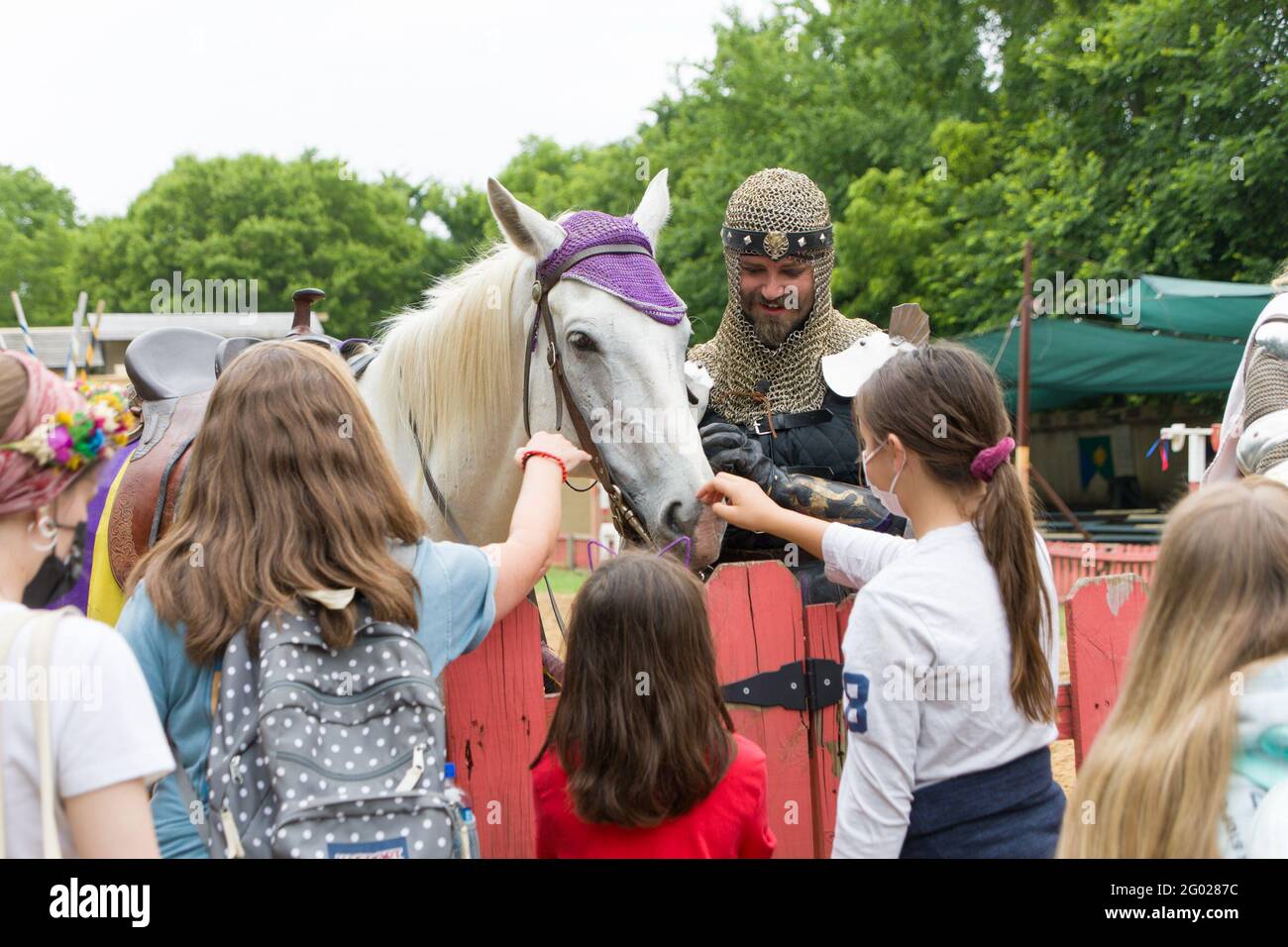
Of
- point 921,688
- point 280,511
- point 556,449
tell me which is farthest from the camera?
point 556,449

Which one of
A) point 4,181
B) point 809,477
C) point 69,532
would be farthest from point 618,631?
point 4,181

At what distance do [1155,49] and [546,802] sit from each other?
17956 mm

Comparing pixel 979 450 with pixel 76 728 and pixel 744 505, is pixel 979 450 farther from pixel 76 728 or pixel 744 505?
pixel 76 728

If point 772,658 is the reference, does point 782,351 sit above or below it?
above

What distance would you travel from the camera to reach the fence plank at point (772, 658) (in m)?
3.10

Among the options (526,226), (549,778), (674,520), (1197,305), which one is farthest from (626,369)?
(1197,305)

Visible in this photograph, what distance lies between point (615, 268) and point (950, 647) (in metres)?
1.67

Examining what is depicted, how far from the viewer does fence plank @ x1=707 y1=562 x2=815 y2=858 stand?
3.10 m

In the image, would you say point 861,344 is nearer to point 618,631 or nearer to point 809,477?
point 809,477

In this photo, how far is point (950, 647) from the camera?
7.27ft

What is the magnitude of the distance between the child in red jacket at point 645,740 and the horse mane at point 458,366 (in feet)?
4.09

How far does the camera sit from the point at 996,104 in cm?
2381

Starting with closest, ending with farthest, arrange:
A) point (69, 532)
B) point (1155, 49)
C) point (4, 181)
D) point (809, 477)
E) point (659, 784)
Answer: point (69, 532) < point (659, 784) < point (809, 477) < point (1155, 49) < point (4, 181)

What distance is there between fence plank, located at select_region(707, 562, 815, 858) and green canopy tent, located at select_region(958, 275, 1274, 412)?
37.9 ft
